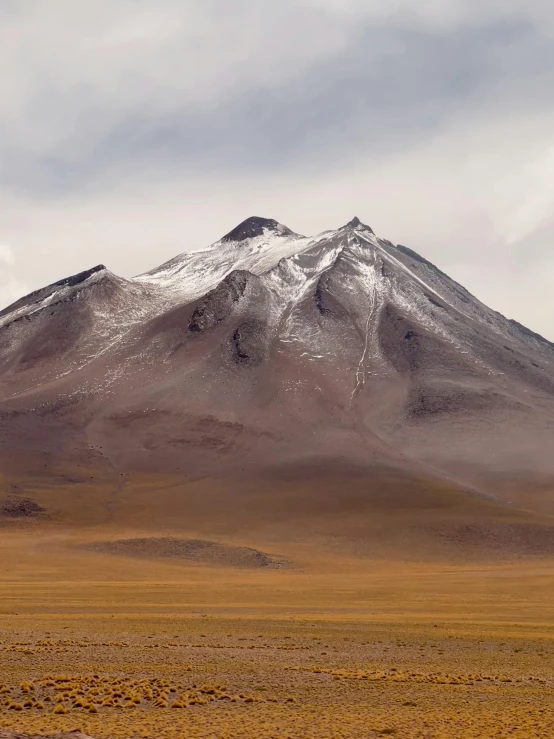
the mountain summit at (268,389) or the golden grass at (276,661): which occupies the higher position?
the mountain summit at (268,389)

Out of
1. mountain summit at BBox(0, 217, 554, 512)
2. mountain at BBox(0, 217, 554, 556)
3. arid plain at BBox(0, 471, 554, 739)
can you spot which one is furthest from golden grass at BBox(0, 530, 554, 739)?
mountain summit at BBox(0, 217, 554, 512)

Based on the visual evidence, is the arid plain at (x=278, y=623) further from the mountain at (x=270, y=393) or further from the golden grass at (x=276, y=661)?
the mountain at (x=270, y=393)

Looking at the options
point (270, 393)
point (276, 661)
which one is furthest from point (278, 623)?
point (270, 393)

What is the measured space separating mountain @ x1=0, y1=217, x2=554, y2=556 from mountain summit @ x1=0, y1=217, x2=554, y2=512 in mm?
415

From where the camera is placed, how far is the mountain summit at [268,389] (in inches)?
4988

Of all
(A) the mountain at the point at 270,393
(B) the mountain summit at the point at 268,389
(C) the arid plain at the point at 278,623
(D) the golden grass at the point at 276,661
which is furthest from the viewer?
(B) the mountain summit at the point at 268,389

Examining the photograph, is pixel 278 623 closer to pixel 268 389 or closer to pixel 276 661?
Result: pixel 276 661

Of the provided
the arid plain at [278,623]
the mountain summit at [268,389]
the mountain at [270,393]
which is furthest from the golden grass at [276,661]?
the mountain summit at [268,389]

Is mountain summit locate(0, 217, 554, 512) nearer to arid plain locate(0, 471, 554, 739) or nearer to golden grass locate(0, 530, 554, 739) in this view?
arid plain locate(0, 471, 554, 739)

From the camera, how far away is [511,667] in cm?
2773

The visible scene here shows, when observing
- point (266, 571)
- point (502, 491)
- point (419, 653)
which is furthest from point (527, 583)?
point (502, 491)

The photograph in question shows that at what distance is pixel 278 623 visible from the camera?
3797 cm

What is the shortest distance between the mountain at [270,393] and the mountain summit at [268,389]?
0.41 meters

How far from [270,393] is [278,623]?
377ft
